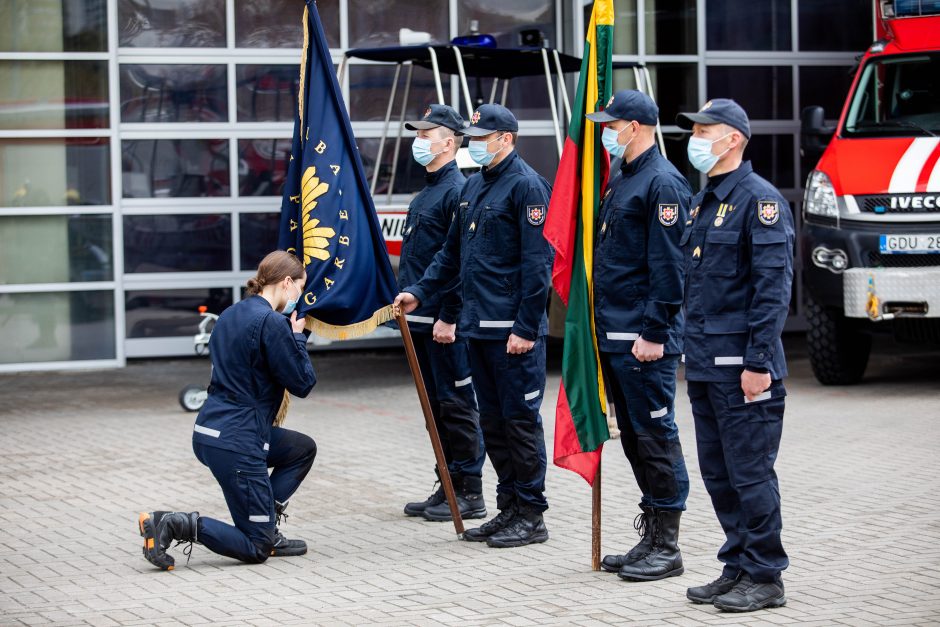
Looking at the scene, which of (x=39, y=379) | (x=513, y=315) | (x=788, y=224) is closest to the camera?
(x=788, y=224)

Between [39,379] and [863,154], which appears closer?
[863,154]

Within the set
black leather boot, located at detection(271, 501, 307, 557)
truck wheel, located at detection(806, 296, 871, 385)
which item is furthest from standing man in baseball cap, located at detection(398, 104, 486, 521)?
truck wheel, located at detection(806, 296, 871, 385)

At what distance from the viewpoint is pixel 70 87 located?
14.5 meters

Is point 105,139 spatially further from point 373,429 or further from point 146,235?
point 373,429

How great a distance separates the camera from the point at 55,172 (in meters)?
14.5

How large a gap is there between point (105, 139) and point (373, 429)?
5360 mm

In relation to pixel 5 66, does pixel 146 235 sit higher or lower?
lower

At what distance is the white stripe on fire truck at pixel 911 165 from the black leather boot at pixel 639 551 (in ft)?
18.2

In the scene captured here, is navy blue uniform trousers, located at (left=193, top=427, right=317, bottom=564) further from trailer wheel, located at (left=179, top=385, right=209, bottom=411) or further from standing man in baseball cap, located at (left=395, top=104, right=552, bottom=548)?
trailer wheel, located at (left=179, top=385, right=209, bottom=411)

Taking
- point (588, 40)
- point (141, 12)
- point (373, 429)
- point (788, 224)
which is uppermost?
point (141, 12)

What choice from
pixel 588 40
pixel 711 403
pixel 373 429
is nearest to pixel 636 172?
pixel 588 40

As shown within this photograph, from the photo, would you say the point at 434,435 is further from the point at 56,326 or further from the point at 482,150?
the point at 56,326

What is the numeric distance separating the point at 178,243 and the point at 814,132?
248 inches

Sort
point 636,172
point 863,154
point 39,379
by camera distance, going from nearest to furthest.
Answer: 1. point 636,172
2. point 863,154
3. point 39,379
